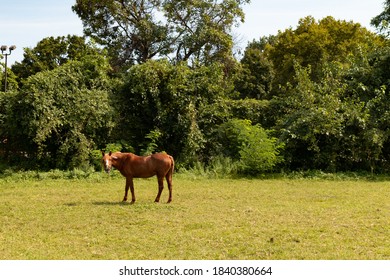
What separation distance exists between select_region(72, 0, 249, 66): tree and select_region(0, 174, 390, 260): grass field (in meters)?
18.7

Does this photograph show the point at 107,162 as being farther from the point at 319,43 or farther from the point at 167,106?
the point at 319,43

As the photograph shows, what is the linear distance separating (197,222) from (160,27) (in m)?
24.4

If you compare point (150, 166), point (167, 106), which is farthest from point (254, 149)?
point (150, 166)

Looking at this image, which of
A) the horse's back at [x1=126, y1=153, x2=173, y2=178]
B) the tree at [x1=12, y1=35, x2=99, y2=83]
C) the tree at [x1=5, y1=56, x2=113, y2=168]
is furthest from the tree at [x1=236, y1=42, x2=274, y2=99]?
the horse's back at [x1=126, y1=153, x2=173, y2=178]

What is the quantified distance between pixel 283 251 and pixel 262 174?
9.05 m

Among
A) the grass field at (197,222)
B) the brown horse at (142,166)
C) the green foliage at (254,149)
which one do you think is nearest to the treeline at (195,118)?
the green foliage at (254,149)

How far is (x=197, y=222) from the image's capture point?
7801mm

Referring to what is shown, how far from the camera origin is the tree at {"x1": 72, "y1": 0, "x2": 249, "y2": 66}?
1175 inches

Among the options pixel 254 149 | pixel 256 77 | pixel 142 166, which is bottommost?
pixel 142 166

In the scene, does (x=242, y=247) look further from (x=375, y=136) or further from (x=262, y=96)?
(x=262, y=96)

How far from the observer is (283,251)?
5906 mm

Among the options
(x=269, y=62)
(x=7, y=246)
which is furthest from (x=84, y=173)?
(x=269, y=62)

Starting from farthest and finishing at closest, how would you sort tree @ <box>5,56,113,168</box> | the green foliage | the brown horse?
the green foliage, tree @ <box>5,56,113,168</box>, the brown horse

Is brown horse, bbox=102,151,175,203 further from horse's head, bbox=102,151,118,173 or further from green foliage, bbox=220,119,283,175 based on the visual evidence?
green foliage, bbox=220,119,283,175
